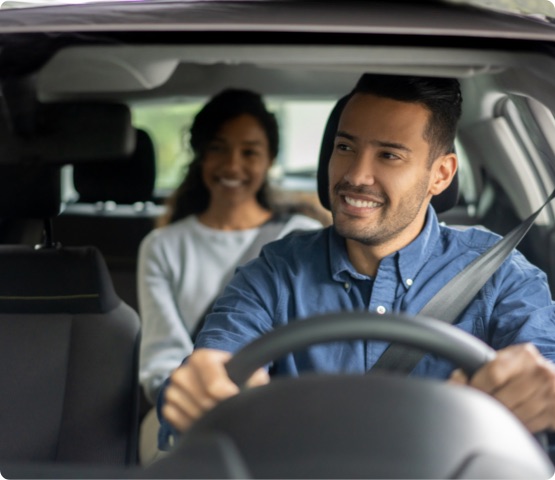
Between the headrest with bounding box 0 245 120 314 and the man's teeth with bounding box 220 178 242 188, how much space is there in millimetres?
836

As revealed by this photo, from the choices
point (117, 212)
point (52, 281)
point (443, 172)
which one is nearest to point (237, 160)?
point (117, 212)

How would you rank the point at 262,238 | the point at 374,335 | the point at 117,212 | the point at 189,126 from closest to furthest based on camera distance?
1. the point at 374,335
2. the point at 262,238
3. the point at 189,126
4. the point at 117,212

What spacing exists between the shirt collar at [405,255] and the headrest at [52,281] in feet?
2.18

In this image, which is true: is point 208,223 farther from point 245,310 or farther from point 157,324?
point 245,310

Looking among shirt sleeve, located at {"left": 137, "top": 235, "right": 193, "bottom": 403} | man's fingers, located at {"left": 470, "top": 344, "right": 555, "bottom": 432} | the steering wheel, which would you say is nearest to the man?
man's fingers, located at {"left": 470, "top": 344, "right": 555, "bottom": 432}

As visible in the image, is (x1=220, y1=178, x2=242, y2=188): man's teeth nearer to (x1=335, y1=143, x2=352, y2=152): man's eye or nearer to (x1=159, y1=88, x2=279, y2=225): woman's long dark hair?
(x1=159, y1=88, x2=279, y2=225): woman's long dark hair

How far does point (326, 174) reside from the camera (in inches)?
91.7

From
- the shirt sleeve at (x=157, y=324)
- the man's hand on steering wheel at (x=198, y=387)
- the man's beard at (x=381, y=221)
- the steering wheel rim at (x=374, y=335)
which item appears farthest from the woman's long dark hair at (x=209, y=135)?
the steering wheel rim at (x=374, y=335)

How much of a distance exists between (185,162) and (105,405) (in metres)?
1.30

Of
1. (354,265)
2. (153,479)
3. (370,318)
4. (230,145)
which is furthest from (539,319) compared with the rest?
(230,145)

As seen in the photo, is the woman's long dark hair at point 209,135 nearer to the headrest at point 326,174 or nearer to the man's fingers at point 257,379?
the headrest at point 326,174

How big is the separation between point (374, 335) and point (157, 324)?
176 centimetres

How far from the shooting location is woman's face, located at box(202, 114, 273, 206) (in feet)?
11.0

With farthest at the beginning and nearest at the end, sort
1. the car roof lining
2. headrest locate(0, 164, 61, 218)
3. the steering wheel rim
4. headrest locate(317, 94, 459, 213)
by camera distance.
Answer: headrest locate(0, 164, 61, 218) < headrest locate(317, 94, 459, 213) < the car roof lining < the steering wheel rim
